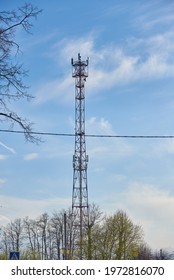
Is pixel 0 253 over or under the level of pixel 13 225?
under

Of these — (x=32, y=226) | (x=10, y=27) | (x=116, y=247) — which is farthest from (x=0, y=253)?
(x=10, y=27)

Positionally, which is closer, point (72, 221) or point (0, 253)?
point (72, 221)

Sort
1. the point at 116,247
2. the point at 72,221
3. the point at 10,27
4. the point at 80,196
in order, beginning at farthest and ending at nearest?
the point at 116,247 < the point at 72,221 < the point at 80,196 < the point at 10,27

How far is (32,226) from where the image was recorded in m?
57.8
